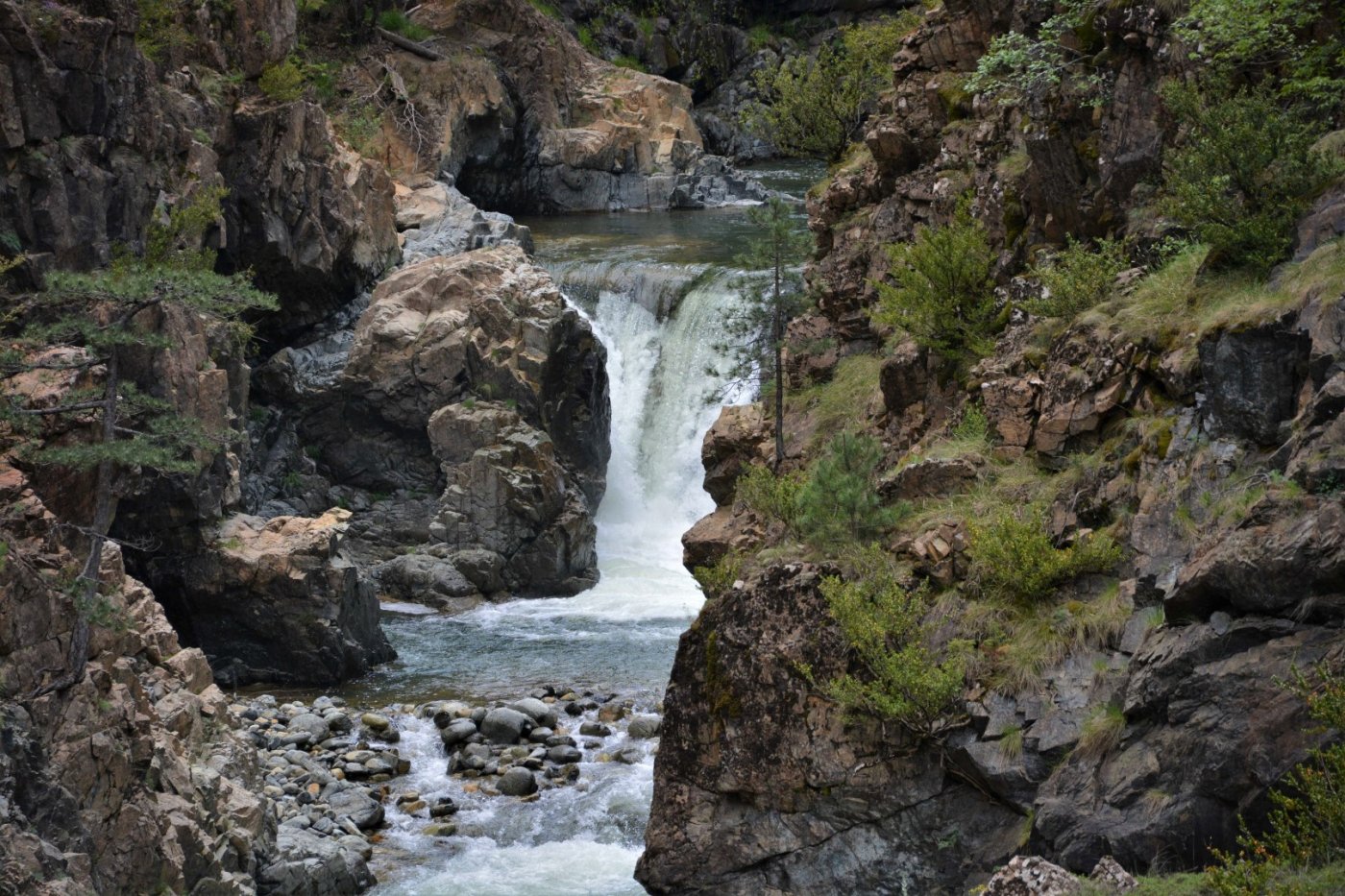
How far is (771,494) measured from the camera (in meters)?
15.4

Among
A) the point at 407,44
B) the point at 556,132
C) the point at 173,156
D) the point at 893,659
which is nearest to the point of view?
the point at 893,659

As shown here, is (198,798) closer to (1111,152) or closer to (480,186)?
(1111,152)

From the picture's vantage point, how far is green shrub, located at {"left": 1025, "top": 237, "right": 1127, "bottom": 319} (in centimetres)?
1325

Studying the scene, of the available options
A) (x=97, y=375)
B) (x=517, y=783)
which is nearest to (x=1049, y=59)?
(x=517, y=783)

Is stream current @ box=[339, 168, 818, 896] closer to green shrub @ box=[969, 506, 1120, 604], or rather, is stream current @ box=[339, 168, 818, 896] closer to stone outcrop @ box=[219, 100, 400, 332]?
stone outcrop @ box=[219, 100, 400, 332]

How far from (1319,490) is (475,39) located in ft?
137

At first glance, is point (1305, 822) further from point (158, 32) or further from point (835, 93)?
point (158, 32)

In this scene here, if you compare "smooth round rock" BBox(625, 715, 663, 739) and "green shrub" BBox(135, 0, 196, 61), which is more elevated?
"green shrub" BBox(135, 0, 196, 61)

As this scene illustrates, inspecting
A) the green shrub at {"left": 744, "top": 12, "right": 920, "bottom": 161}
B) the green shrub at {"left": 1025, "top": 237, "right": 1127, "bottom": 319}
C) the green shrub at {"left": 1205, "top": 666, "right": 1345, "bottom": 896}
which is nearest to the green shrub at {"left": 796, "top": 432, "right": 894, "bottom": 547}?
the green shrub at {"left": 1025, "top": 237, "right": 1127, "bottom": 319}

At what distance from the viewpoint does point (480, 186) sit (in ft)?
153

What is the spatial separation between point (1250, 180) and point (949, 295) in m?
4.24

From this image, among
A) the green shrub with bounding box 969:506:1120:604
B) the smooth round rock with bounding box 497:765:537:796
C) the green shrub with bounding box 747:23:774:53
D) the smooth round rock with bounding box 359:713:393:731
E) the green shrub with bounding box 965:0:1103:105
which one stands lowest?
the smooth round rock with bounding box 497:765:537:796

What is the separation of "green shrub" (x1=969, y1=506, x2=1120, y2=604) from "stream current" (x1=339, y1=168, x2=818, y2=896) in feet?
20.6

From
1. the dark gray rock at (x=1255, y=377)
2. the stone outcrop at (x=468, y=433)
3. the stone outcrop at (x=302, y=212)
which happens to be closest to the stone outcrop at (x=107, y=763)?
the dark gray rock at (x=1255, y=377)
